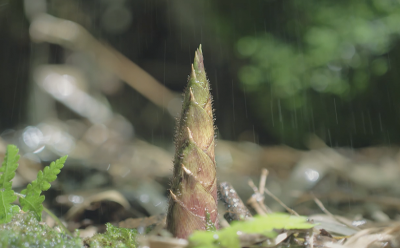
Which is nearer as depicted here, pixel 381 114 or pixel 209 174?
pixel 209 174

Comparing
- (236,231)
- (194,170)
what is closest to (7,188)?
(194,170)

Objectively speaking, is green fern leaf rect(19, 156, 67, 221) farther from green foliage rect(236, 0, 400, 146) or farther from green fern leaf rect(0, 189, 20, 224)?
green foliage rect(236, 0, 400, 146)

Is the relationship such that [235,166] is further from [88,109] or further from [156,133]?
[88,109]

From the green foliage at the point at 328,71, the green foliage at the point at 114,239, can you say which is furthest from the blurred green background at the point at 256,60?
the green foliage at the point at 114,239

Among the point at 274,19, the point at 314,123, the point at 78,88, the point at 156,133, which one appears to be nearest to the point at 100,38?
the point at 78,88

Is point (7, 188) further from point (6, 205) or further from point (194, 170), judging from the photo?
point (194, 170)

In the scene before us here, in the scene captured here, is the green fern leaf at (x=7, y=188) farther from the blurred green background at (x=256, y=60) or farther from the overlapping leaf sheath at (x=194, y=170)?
the blurred green background at (x=256, y=60)

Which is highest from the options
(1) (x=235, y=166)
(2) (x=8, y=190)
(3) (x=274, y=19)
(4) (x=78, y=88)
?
(3) (x=274, y=19)
